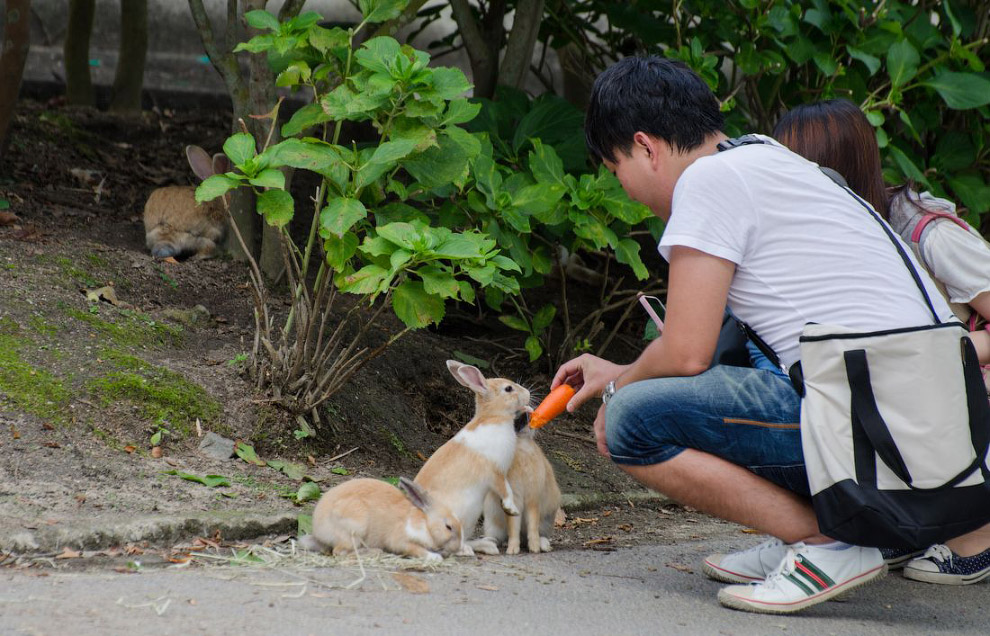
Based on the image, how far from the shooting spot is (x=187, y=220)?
605cm

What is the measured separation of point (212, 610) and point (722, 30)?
14.0 ft

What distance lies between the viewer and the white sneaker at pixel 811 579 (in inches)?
122

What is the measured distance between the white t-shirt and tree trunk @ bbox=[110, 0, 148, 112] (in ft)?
21.1

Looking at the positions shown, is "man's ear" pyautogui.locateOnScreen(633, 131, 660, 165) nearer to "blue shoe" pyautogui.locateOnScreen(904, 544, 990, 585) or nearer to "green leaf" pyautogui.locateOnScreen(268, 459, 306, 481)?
"blue shoe" pyautogui.locateOnScreen(904, 544, 990, 585)

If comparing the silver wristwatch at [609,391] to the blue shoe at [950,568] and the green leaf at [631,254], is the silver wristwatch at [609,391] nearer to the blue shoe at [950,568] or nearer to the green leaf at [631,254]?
the blue shoe at [950,568]

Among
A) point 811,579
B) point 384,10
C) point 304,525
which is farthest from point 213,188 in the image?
point 811,579

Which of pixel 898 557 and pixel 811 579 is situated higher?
pixel 811 579

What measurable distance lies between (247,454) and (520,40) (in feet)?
10.5

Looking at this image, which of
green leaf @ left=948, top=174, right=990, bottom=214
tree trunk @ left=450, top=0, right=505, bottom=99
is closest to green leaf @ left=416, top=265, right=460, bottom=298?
tree trunk @ left=450, top=0, right=505, bottom=99

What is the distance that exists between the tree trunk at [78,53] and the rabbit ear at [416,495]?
5.99 meters

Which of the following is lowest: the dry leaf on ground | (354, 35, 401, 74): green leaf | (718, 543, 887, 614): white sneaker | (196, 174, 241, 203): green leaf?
the dry leaf on ground

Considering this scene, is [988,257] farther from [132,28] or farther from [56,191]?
[132,28]

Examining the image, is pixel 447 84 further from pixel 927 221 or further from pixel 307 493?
pixel 927 221

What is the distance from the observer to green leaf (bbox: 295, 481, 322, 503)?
4.15 m
